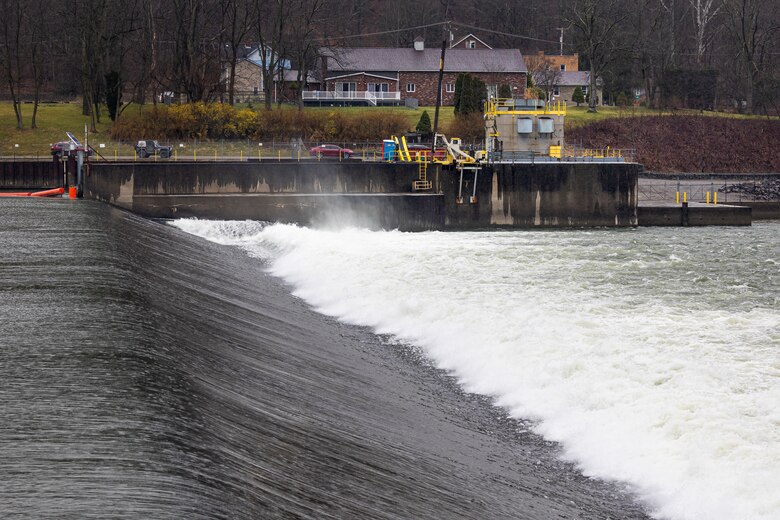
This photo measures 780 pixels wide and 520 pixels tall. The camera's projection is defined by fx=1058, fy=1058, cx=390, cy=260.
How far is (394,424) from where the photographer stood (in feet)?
50.9

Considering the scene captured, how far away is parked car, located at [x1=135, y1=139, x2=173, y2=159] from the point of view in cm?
5950

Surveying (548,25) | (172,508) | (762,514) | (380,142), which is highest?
(548,25)

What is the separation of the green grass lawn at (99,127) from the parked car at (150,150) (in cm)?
138

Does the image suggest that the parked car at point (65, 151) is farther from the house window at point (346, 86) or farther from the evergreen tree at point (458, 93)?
the house window at point (346, 86)

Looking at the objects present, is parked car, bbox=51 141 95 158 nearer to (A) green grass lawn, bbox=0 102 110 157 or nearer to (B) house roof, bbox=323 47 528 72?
(A) green grass lawn, bbox=0 102 110 157

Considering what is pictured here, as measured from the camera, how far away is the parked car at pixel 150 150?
59500mm

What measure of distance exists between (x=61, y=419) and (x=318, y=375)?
6571mm

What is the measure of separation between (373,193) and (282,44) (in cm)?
3593

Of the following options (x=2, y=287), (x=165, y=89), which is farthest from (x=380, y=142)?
(x=2, y=287)

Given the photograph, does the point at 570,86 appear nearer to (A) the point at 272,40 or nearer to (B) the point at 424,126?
(B) the point at 424,126

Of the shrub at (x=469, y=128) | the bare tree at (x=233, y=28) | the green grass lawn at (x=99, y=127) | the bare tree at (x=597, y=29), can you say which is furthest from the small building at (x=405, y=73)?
the shrub at (x=469, y=128)

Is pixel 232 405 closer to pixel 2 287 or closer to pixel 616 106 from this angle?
pixel 2 287

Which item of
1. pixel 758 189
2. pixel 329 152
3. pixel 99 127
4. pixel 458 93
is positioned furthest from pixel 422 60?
pixel 758 189

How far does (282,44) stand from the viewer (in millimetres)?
81812
